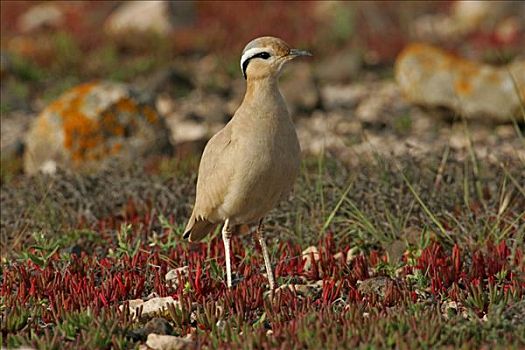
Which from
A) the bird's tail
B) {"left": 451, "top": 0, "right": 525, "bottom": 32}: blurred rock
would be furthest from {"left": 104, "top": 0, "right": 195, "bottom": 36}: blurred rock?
the bird's tail

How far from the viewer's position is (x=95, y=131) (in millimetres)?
10117

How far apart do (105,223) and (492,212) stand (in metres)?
3.26

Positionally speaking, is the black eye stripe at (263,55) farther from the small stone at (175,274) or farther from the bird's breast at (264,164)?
the small stone at (175,274)

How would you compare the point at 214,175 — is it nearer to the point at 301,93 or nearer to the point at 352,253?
the point at 352,253

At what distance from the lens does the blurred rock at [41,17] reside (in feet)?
63.0

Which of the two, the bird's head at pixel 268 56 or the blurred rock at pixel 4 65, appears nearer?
the bird's head at pixel 268 56

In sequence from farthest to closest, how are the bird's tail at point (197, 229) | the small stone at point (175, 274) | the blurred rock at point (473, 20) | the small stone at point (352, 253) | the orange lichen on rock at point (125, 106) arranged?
the blurred rock at point (473, 20) < the orange lichen on rock at point (125, 106) < the small stone at point (352, 253) < the bird's tail at point (197, 229) < the small stone at point (175, 274)

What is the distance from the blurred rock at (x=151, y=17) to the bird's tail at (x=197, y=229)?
1124cm

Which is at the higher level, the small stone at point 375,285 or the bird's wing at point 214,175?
the bird's wing at point 214,175

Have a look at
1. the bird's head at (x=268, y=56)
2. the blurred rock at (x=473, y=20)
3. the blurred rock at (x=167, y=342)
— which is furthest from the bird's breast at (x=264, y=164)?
the blurred rock at (x=473, y=20)

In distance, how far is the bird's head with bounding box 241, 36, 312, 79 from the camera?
18.9 feet

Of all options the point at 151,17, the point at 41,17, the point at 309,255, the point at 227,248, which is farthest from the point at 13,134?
the point at 41,17

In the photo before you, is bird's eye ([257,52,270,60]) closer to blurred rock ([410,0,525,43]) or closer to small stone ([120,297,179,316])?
small stone ([120,297,179,316])

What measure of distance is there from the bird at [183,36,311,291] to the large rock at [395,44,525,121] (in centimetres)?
599
